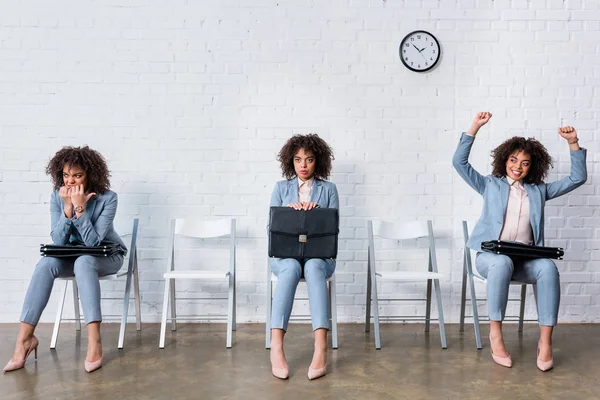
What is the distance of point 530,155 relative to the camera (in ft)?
11.7

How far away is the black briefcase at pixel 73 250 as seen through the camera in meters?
3.23

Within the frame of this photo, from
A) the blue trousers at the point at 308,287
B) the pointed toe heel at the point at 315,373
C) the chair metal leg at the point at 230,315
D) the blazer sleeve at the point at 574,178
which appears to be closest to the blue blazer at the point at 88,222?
the chair metal leg at the point at 230,315

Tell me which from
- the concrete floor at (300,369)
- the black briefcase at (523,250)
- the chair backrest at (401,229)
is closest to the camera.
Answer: the concrete floor at (300,369)

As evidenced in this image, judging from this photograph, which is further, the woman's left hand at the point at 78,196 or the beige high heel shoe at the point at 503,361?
the woman's left hand at the point at 78,196

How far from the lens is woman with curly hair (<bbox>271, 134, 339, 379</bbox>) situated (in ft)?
9.94

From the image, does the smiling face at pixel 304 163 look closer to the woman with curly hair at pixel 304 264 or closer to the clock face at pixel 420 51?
the woman with curly hair at pixel 304 264

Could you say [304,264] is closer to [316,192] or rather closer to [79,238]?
[316,192]

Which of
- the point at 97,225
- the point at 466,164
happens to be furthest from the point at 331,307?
the point at 97,225

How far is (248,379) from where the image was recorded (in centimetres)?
291

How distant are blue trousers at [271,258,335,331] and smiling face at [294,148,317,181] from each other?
23.7 inches

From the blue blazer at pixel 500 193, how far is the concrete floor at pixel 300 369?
704mm

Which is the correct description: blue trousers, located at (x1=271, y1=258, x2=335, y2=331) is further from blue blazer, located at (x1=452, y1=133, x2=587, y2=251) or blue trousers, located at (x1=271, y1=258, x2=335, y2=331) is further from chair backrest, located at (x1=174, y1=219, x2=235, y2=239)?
blue blazer, located at (x1=452, y1=133, x2=587, y2=251)

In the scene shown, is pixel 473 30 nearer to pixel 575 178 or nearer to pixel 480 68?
pixel 480 68

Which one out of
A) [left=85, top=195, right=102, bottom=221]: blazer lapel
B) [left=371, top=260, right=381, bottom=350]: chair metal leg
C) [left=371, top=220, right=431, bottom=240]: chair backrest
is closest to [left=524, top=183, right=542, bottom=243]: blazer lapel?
[left=371, top=220, right=431, bottom=240]: chair backrest
